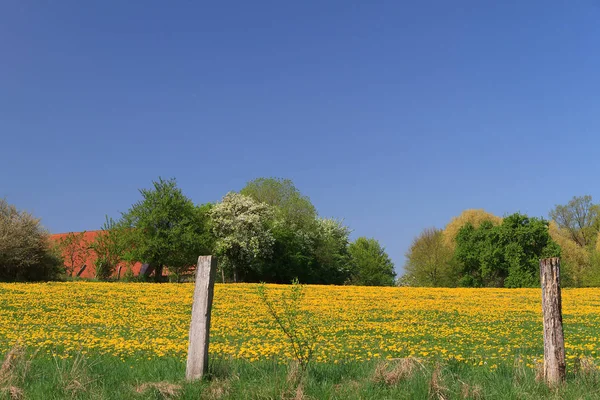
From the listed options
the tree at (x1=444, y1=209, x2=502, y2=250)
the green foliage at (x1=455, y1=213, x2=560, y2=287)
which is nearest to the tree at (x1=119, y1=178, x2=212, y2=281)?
the green foliage at (x1=455, y1=213, x2=560, y2=287)

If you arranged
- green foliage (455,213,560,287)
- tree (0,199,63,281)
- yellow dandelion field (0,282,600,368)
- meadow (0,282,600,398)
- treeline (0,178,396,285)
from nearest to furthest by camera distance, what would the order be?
meadow (0,282,600,398)
yellow dandelion field (0,282,600,368)
tree (0,199,63,281)
treeline (0,178,396,285)
green foliage (455,213,560,287)

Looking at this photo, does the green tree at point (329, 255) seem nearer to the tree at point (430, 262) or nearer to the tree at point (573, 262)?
the tree at point (430, 262)

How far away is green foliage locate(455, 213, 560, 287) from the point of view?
68250 mm

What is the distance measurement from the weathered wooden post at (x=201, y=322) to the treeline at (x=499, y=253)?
6336 cm

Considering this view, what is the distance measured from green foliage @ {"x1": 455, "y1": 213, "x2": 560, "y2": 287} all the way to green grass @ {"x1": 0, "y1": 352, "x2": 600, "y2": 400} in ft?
202

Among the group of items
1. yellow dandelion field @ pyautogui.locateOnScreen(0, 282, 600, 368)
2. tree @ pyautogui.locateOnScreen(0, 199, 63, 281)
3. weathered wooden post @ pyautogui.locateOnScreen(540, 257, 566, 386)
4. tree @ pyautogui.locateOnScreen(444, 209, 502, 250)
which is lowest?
yellow dandelion field @ pyautogui.locateOnScreen(0, 282, 600, 368)

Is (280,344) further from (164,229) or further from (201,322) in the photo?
(164,229)

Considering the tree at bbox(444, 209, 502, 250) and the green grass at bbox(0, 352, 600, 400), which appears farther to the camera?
the tree at bbox(444, 209, 502, 250)

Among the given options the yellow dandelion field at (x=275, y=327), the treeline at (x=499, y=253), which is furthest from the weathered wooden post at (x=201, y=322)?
the treeline at (x=499, y=253)

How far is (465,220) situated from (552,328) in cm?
7985

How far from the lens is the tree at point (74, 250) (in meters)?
64.9

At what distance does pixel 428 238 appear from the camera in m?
85.7

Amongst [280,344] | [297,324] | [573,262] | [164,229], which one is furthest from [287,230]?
[280,344]

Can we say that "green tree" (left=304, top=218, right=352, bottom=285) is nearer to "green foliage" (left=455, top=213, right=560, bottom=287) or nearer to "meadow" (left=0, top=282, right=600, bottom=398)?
"green foliage" (left=455, top=213, right=560, bottom=287)
